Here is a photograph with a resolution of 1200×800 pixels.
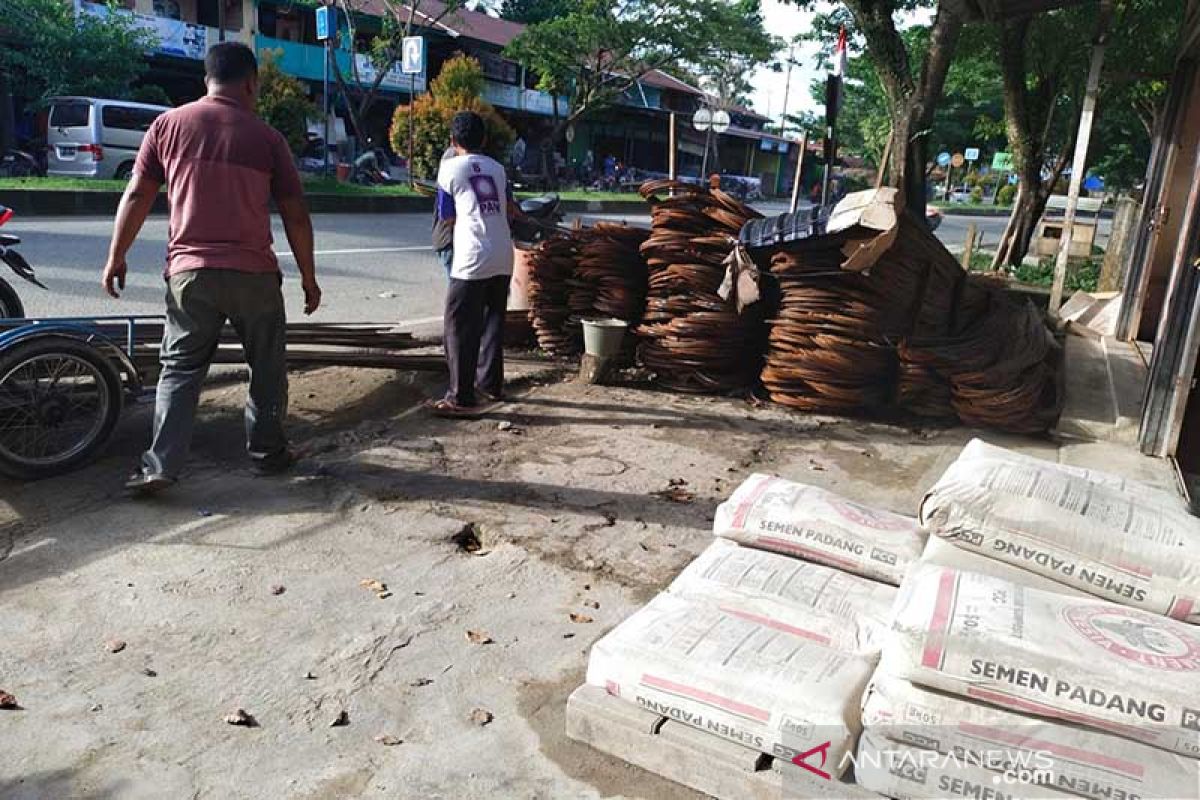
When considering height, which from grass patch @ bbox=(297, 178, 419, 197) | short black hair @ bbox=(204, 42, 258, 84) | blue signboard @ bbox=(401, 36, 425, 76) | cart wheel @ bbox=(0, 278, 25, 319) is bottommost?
cart wheel @ bbox=(0, 278, 25, 319)

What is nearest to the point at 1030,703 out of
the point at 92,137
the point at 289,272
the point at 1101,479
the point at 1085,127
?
the point at 1101,479

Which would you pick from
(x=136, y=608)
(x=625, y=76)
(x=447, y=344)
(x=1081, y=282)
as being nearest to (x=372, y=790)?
(x=136, y=608)

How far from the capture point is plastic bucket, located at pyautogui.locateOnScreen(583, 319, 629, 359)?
6.12 meters

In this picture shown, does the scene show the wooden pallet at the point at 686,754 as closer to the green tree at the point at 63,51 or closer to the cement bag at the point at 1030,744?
the cement bag at the point at 1030,744

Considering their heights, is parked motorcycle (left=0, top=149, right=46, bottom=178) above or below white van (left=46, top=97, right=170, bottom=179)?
below

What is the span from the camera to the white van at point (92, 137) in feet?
60.6

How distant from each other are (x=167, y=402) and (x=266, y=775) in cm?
206

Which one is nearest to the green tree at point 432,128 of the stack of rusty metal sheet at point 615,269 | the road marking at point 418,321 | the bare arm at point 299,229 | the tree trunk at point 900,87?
the tree trunk at point 900,87

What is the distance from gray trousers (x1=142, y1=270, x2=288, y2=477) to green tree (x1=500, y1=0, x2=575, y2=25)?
44.9 m

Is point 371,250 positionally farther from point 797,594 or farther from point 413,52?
point 797,594

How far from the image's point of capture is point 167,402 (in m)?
3.83

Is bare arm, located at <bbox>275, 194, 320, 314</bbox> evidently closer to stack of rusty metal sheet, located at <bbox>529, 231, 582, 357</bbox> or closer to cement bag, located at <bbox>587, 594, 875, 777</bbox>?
cement bag, located at <bbox>587, 594, 875, 777</bbox>

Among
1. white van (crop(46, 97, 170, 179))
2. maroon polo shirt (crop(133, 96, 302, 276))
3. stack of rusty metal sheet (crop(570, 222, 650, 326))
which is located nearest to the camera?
maroon polo shirt (crop(133, 96, 302, 276))

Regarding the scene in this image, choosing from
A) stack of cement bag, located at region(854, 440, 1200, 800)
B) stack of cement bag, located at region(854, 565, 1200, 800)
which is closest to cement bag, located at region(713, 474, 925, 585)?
stack of cement bag, located at region(854, 440, 1200, 800)
